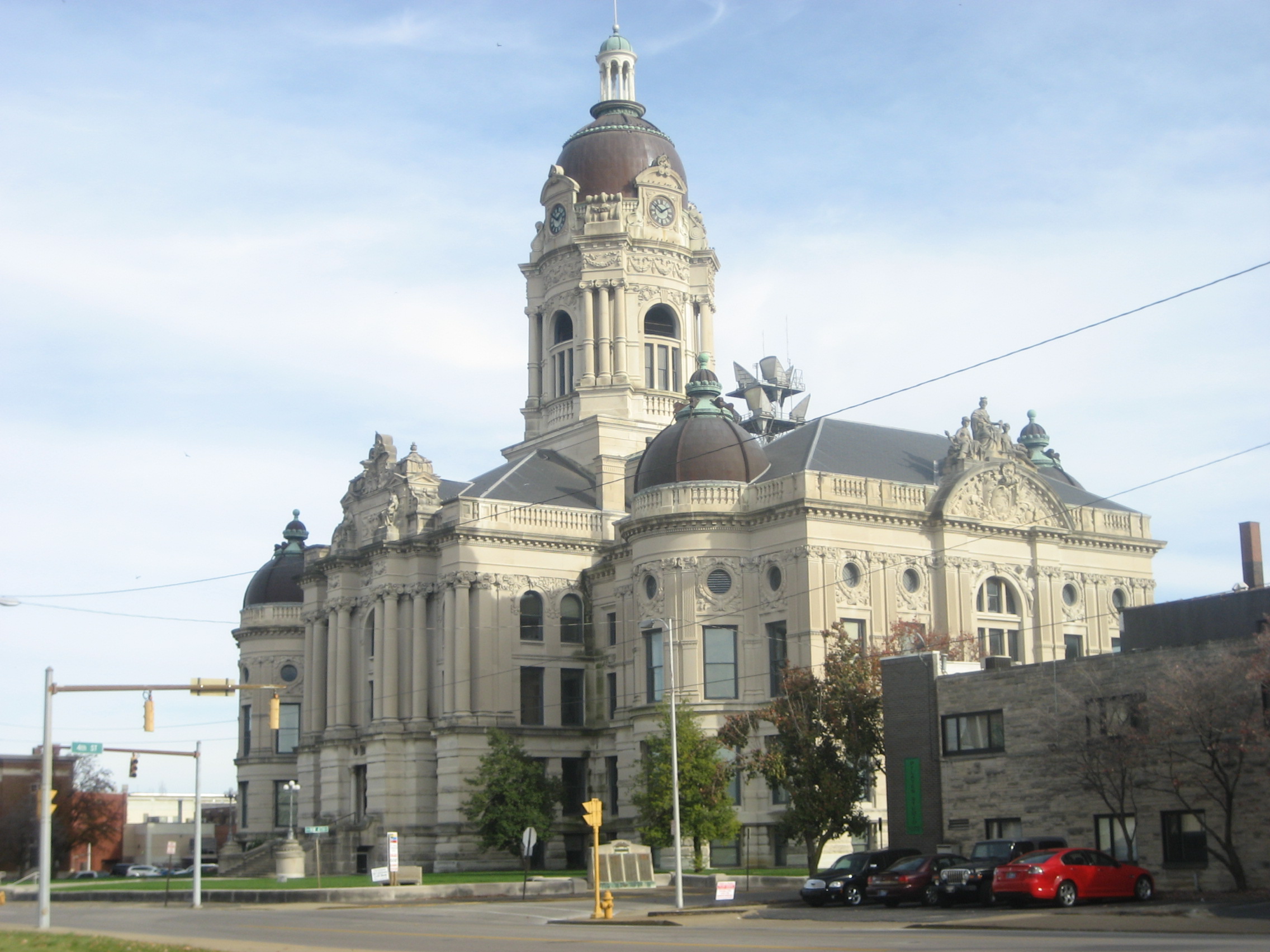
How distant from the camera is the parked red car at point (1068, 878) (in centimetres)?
3884

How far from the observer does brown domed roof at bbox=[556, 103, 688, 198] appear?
306 ft

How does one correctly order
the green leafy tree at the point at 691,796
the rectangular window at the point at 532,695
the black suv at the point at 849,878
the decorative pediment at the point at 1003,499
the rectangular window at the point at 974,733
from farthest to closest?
the rectangular window at the point at 532,695 < the decorative pediment at the point at 1003,499 < the green leafy tree at the point at 691,796 < the rectangular window at the point at 974,733 < the black suv at the point at 849,878

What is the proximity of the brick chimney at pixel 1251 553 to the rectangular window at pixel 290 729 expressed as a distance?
56.9m

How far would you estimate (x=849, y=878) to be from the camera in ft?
148

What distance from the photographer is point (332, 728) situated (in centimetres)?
8488

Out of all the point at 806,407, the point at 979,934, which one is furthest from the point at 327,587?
the point at 979,934

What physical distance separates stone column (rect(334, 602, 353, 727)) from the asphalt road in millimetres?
31831

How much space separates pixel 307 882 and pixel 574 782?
1587 centimetres

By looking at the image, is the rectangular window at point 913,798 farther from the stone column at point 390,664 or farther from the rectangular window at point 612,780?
the stone column at point 390,664

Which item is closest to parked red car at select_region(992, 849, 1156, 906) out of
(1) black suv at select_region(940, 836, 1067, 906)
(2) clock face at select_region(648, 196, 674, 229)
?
(1) black suv at select_region(940, 836, 1067, 906)

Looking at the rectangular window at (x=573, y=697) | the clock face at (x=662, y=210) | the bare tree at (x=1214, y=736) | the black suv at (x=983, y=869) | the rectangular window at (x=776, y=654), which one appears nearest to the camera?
the bare tree at (x=1214, y=736)

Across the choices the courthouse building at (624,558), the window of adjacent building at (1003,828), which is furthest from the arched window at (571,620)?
the window of adjacent building at (1003,828)

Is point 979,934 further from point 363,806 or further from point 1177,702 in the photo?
point 363,806

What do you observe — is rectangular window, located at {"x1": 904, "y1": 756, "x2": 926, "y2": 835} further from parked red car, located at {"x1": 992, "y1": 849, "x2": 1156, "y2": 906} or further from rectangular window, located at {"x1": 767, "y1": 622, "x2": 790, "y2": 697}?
rectangular window, located at {"x1": 767, "y1": 622, "x2": 790, "y2": 697}
